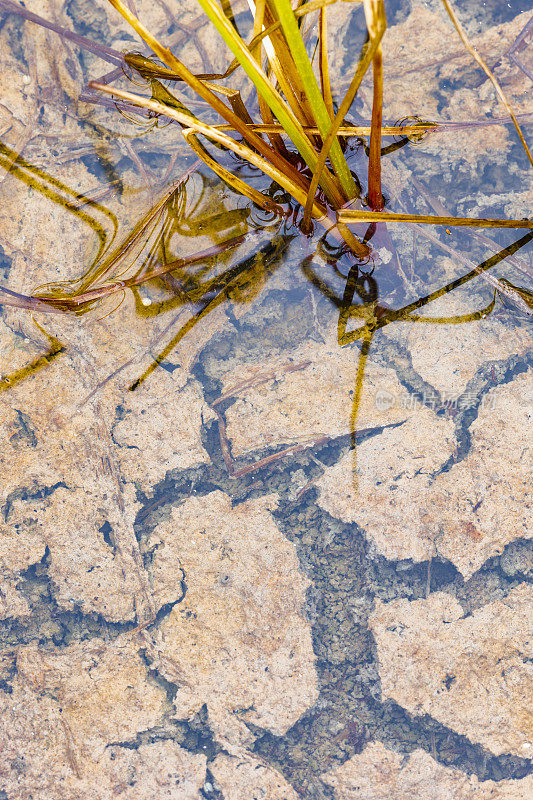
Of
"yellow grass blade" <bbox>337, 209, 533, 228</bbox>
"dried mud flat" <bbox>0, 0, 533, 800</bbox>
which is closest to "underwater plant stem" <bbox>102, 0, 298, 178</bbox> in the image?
"yellow grass blade" <bbox>337, 209, 533, 228</bbox>

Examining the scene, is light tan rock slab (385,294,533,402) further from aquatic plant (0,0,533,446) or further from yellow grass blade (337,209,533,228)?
yellow grass blade (337,209,533,228)

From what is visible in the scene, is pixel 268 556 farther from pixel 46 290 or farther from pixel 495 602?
pixel 46 290

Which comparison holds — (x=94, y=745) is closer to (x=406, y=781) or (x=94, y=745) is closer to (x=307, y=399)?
(x=406, y=781)

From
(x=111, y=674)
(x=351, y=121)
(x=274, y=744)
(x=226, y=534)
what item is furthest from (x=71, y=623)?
(x=351, y=121)

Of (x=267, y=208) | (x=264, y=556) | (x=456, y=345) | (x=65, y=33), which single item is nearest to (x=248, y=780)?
(x=264, y=556)

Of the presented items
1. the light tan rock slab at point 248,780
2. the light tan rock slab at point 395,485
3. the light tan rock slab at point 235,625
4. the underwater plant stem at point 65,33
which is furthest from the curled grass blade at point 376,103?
the light tan rock slab at point 248,780

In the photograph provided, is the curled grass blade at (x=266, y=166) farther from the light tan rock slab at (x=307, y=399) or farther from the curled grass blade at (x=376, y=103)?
the light tan rock slab at (x=307, y=399)
